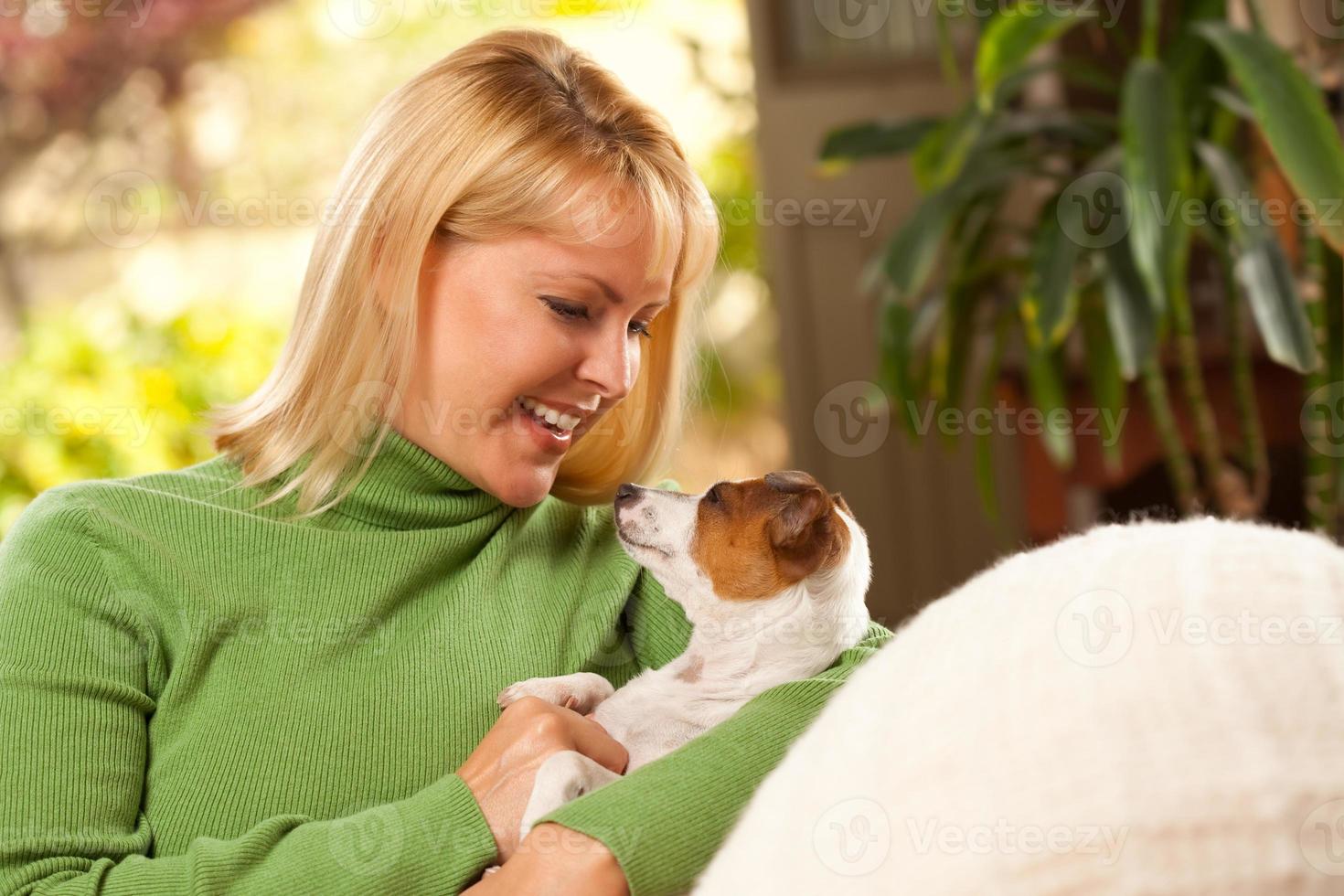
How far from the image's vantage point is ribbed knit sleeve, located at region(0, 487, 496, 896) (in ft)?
2.85

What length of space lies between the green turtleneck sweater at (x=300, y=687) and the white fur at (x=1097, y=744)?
0.27 metres

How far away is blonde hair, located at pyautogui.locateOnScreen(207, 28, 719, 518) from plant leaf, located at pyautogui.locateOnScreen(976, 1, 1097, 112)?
2.79ft

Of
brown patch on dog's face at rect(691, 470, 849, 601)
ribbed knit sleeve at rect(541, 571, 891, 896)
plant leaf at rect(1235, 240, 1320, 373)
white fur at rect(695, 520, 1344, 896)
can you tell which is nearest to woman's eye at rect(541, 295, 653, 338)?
brown patch on dog's face at rect(691, 470, 849, 601)

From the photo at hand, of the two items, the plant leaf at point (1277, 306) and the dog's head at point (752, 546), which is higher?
the plant leaf at point (1277, 306)

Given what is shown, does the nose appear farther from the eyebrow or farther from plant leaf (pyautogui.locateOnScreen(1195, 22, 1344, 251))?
plant leaf (pyautogui.locateOnScreen(1195, 22, 1344, 251))

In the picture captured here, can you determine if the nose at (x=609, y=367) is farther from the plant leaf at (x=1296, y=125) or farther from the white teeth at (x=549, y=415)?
the plant leaf at (x=1296, y=125)

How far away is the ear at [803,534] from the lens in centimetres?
121

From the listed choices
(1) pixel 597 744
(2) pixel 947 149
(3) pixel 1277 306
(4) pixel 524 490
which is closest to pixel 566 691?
(1) pixel 597 744

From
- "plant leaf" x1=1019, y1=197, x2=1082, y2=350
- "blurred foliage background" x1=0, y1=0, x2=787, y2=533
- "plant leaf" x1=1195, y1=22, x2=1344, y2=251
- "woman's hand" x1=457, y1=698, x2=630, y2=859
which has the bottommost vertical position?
"woman's hand" x1=457, y1=698, x2=630, y2=859

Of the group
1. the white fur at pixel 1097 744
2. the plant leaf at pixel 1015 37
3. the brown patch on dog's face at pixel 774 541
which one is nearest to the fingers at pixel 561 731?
the brown patch on dog's face at pixel 774 541

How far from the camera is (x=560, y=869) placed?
792 millimetres

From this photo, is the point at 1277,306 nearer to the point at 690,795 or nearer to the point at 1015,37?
the point at 1015,37

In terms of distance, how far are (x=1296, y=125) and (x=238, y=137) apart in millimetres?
4007

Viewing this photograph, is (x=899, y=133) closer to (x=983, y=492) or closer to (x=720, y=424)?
(x=983, y=492)
